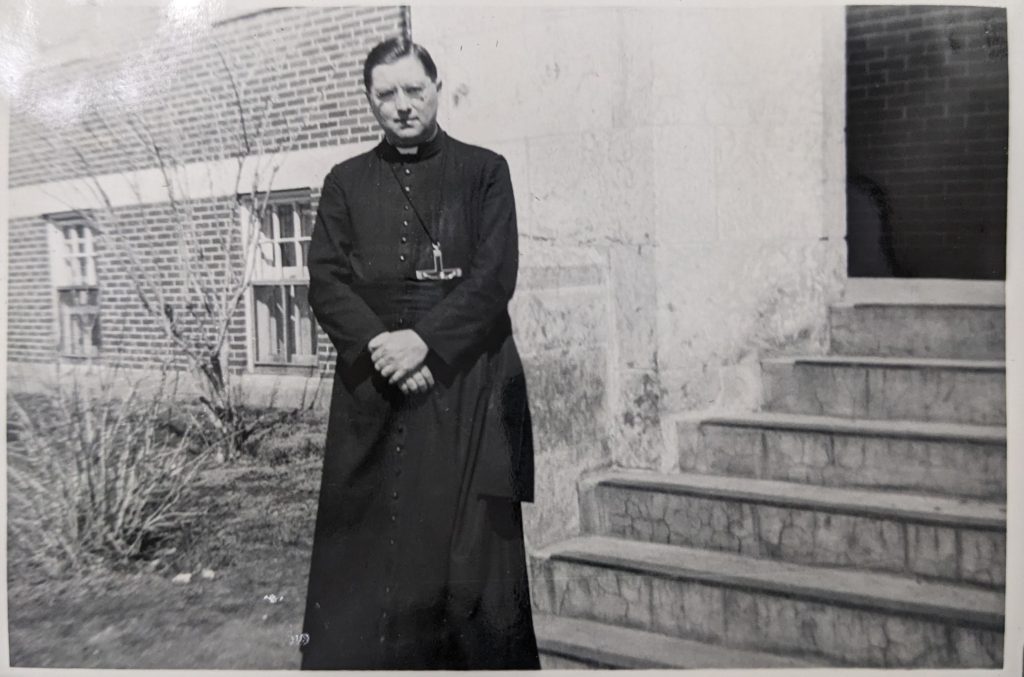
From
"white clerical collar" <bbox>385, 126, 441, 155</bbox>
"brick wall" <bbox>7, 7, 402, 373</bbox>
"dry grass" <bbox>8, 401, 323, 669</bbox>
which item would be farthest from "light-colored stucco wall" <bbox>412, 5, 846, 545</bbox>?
"dry grass" <bbox>8, 401, 323, 669</bbox>

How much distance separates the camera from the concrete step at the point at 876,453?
9.87 feet

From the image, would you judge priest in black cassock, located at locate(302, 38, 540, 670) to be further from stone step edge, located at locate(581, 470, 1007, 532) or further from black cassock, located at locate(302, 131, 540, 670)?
stone step edge, located at locate(581, 470, 1007, 532)

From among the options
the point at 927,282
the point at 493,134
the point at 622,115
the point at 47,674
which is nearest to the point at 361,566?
the point at 47,674

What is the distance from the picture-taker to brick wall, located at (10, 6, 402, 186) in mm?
3096

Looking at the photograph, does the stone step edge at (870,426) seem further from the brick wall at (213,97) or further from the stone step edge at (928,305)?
the brick wall at (213,97)

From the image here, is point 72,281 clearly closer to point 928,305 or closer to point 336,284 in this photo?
point 336,284

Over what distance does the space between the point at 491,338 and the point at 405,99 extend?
0.79m

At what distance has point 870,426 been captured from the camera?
307 centimetres

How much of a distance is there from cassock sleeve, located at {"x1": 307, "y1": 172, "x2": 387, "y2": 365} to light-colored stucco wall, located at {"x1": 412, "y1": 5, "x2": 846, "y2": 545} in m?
0.44

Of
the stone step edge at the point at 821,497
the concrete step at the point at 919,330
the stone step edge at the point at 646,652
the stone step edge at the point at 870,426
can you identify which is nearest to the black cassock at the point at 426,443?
the stone step edge at the point at 646,652

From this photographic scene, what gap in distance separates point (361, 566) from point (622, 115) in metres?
1.62

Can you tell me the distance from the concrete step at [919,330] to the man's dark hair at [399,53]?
1.56 metres

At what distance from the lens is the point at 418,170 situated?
122 inches

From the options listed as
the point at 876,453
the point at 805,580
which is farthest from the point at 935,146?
the point at 805,580
